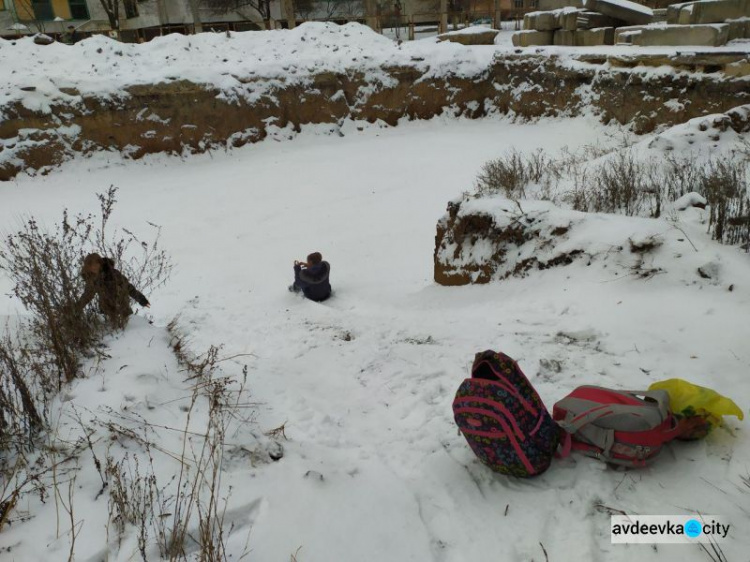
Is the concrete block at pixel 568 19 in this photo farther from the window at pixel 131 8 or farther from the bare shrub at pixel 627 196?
the window at pixel 131 8

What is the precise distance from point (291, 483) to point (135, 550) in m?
0.72

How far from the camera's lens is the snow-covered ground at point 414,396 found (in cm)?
213

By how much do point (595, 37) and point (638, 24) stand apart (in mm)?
1350

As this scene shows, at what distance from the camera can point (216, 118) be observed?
1288cm

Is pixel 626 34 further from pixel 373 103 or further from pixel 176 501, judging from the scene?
pixel 176 501

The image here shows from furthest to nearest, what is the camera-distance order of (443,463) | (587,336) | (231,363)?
(231,363), (587,336), (443,463)

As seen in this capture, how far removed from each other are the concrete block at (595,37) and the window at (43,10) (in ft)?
86.5

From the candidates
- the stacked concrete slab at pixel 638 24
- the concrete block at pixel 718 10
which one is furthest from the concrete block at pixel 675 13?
the concrete block at pixel 718 10

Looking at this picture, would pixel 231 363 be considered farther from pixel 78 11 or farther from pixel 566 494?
pixel 78 11

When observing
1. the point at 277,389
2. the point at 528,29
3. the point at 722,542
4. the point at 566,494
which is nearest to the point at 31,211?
the point at 277,389

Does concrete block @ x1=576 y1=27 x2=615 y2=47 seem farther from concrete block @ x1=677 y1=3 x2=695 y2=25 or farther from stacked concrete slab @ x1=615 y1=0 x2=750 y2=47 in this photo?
concrete block @ x1=677 y1=3 x2=695 y2=25

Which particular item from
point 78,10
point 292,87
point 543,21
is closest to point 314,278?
point 292,87

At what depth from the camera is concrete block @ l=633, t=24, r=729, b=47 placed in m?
10.6

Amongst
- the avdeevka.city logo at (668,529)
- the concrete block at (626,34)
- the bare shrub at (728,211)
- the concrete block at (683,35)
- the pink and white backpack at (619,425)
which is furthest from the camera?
the concrete block at (626,34)
